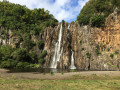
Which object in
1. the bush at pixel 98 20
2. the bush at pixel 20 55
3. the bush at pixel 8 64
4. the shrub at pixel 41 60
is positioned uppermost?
the bush at pixel 98 20

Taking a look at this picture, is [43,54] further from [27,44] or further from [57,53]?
Result: [27,44]

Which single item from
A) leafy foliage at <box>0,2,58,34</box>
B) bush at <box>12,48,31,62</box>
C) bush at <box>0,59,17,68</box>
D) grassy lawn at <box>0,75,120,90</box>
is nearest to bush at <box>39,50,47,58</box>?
bush at <box>12,48,31,62</box>

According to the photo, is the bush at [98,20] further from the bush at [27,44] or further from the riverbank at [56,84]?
the riverbank at [56,84]

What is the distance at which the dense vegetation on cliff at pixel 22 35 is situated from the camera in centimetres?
4276

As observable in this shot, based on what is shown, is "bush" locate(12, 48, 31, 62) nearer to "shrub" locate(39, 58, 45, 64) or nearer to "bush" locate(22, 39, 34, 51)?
"shrub" locate(39, 58, 45, 64)

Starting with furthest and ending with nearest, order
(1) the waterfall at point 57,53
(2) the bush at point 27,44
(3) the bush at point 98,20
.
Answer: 1. (2) the bush at point 27,44
2. (1) the waterfall at point 57,53
3. (3) the bush at point 98,20

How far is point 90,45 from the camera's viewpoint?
145ft

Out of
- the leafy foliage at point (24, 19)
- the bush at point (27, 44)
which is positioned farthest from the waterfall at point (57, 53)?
the bush at point (27, 44)

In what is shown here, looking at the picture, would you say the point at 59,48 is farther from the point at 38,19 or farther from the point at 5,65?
the point at 38,19

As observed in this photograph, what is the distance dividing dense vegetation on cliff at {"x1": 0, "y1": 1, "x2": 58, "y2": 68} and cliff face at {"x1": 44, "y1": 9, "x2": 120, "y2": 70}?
17.8 ft

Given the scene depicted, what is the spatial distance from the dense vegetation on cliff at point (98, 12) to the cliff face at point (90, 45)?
7.01 ft

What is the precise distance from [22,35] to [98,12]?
35871mm

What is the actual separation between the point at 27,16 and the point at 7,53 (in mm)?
30284

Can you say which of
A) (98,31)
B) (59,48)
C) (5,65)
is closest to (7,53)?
(5,65)
